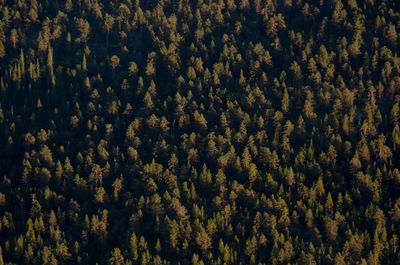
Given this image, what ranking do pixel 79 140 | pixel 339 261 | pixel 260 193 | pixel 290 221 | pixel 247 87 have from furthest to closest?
pixel 247 87 → pixel 79 140 → pixel 260 193 → pixel 290 221 → pixel 339 261

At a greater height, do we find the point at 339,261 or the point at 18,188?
the point at 18,188

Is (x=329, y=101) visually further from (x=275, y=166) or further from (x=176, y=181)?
(x=176, y=181)

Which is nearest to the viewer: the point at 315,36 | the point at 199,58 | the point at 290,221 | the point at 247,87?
the point at 290,221

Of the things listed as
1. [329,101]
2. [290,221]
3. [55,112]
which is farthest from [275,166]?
[55,112]

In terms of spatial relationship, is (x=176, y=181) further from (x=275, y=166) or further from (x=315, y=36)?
(x=315, y=36)

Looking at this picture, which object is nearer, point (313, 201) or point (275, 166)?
point (313, 201)

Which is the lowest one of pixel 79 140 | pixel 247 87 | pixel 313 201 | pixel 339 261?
pixel 339 261

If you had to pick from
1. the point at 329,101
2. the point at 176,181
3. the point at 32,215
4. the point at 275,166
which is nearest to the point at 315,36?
the point at 329,101
